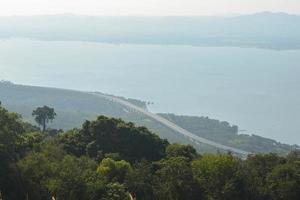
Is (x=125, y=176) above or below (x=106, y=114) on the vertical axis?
below

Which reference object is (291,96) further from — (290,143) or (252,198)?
(252,198)

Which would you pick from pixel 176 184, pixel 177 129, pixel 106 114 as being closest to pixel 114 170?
pixel 176 184

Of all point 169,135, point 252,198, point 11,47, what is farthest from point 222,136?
point 11,47

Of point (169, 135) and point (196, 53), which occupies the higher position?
point (196, 53)

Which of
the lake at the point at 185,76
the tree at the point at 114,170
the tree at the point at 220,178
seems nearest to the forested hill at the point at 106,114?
the lake at the point at 185,76

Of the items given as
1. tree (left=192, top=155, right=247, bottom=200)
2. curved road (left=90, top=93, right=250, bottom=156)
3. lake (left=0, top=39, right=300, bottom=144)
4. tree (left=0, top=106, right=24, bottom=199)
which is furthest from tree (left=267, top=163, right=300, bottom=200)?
lake (left=0, top=39, right=300, bottom=144)

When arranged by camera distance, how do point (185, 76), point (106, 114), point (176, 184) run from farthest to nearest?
point (185, 76), point (106, 114), point (176, 184)

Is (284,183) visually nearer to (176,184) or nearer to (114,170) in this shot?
(176,184)
